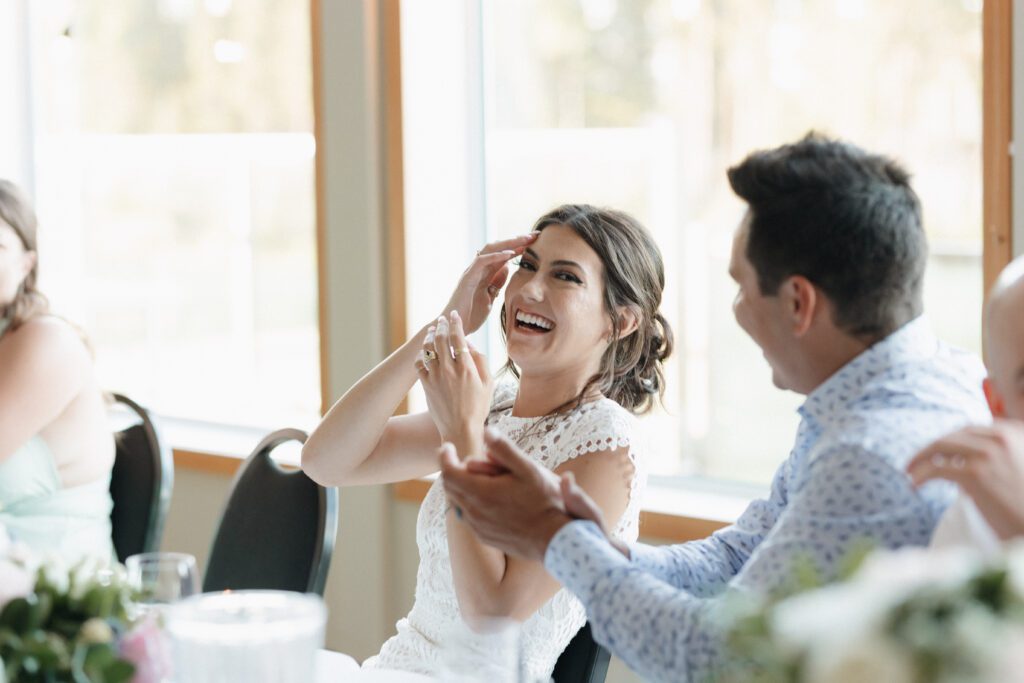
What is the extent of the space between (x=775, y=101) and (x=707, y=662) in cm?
185

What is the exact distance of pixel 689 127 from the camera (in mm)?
3078

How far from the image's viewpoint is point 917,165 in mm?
2752

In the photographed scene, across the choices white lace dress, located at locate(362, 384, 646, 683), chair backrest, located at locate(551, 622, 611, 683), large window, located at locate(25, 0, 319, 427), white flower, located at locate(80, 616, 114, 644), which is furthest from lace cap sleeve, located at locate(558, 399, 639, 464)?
large window, located at locate(25, 0, 319, 427)

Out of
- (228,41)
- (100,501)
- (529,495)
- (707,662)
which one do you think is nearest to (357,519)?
(100,501)

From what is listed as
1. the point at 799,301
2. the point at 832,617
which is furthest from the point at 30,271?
the point at 832,617

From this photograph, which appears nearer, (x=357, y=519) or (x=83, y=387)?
(x=83, y=387)

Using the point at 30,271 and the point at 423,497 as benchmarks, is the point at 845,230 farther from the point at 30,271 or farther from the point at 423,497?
the point at 30,271

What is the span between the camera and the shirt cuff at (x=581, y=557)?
1443 millimetres

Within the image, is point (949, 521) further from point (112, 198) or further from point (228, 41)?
point (112, 198)

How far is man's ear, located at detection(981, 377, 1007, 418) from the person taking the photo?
1454 millimetres

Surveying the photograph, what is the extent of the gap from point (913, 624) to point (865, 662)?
4 cm

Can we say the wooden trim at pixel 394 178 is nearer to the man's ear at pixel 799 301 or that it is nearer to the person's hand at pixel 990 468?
the man's ear at pixel 799 301

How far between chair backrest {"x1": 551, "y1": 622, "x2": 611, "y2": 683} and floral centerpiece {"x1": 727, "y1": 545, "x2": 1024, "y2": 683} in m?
1.12

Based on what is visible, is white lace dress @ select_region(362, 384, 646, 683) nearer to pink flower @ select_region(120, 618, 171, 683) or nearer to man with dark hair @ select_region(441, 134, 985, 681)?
man with dark hair @ select_region(441, 134, 985, 681)
